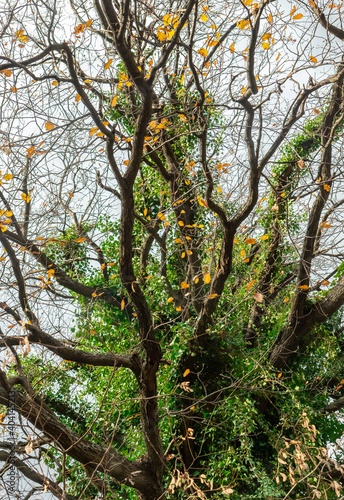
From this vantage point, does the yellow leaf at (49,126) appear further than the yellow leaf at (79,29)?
No

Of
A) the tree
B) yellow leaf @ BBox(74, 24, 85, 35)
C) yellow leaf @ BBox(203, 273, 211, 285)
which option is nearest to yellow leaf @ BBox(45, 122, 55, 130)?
the tree

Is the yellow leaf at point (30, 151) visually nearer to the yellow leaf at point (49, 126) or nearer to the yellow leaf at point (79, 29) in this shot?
the yellow leaf at point (49, 126)

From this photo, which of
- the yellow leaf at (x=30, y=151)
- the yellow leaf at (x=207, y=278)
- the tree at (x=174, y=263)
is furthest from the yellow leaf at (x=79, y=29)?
the yellow leaf at (x=207, y=278)

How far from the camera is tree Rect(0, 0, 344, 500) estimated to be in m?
3.76

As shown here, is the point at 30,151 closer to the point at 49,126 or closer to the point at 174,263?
the point at 49,126

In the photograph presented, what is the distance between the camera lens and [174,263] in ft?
22.3

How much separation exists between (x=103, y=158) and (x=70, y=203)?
112 cm

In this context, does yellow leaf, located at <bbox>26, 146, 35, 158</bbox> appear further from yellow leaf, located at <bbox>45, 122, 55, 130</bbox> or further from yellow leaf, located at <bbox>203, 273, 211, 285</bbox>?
yellow leaf, located at <bbox>203, 273, 211, 285</bbox>

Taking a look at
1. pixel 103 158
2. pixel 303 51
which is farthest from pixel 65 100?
Result: pixel 303 51

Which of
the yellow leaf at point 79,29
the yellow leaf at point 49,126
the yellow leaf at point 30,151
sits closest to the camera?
the yellow leaf at point 49,126

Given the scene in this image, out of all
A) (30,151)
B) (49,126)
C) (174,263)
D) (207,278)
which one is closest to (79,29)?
(49,126)

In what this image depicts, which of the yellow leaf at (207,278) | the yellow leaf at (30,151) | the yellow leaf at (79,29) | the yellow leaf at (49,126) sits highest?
the yellow leaf at (79,29)

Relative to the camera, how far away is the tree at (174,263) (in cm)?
376

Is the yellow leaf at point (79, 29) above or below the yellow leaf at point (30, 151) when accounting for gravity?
above
